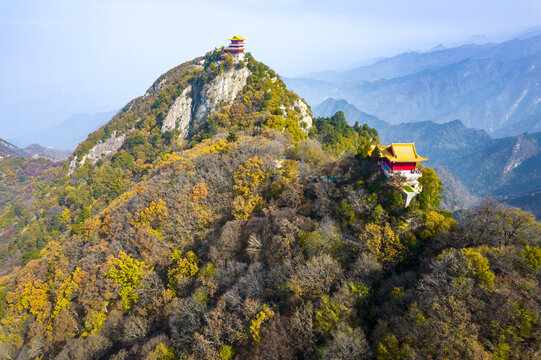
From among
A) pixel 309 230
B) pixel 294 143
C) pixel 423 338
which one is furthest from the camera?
pixel 294 143

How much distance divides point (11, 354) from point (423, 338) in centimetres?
4557

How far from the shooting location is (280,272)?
24.6m

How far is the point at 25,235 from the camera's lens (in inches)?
3172

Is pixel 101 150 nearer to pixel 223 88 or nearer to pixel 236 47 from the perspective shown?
pixel 223 88

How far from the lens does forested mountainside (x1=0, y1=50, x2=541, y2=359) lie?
17547mm

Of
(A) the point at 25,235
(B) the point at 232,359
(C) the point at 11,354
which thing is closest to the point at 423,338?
(B) the point at 232,359

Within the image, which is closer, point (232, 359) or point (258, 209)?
point (232, 359)

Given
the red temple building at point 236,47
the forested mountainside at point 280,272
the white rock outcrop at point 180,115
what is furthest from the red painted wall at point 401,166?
the white rock outcrop at point 180,115

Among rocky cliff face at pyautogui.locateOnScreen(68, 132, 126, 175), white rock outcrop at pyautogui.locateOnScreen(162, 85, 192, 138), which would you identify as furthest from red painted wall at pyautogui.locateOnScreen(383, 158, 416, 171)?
rocky cliff face at pyautogui.locateOnScreen(68, 132, 126, 175)

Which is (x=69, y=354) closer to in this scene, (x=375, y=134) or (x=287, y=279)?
(x=287, y=279)

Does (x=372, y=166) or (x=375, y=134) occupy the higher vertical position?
(x=372, y=166)

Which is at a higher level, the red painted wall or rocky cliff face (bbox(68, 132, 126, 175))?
rocky cliff face (bbox(68, 132, 126, 175))

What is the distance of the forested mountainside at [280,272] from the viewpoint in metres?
17.5

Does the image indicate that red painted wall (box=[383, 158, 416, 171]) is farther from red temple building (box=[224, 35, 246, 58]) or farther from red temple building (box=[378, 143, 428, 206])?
red temple building (box=[224, 35, 246, 58])
